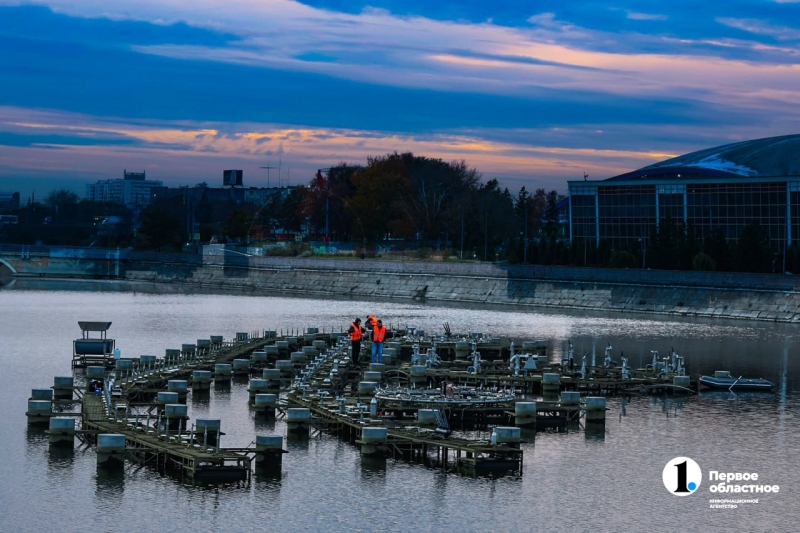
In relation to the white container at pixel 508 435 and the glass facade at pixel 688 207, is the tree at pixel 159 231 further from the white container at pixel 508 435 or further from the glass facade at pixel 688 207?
the white container at pixel 508 435

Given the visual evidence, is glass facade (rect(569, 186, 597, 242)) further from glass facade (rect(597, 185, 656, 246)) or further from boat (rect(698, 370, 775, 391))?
boat (rect(698, 370, 775, 391))

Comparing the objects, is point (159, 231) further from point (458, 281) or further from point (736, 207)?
point (736, 207)

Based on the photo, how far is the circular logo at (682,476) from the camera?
111ft

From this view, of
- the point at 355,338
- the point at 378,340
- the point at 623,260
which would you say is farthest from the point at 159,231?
the point at 355,338

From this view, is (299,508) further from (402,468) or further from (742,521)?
(742,521)

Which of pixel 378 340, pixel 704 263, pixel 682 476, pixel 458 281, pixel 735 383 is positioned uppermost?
pixel 704 263

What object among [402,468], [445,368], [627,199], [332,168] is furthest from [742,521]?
[332,168]

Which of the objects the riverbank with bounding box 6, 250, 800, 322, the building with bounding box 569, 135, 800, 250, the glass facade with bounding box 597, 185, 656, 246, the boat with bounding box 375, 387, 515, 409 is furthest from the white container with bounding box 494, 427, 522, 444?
the glass facade with bounding box 597, 185, 656, 246

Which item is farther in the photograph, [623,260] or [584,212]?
[584,212]

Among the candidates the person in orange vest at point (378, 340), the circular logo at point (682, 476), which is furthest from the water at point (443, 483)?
the person in orange vest at point (378, 340)

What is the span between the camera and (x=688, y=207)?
12412cm

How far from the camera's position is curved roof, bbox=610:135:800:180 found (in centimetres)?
12850

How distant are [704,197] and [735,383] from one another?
7305 centimetres

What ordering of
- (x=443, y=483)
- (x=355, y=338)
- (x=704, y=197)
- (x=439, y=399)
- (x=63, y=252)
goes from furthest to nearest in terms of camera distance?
(x=63, y=252) → (x=704, y=197) → (x=355, y=338) → (x=439, y=399) → (x=443, y=483)
